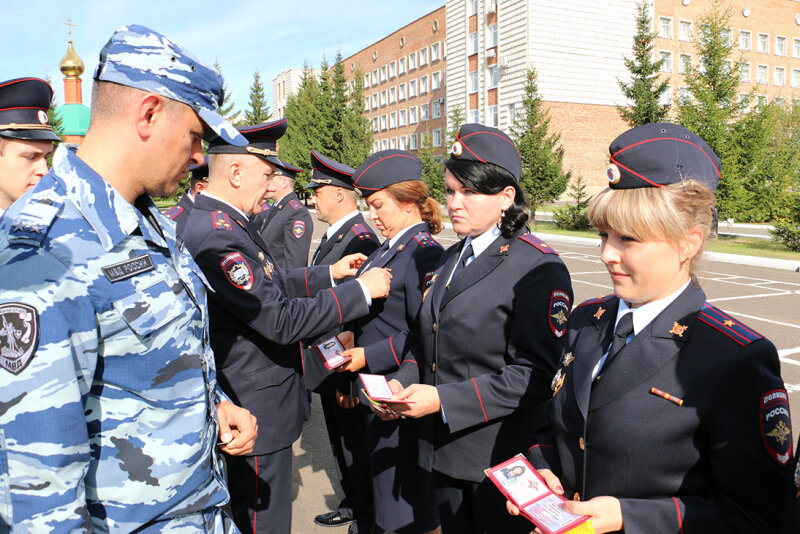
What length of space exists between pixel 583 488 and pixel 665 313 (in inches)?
24.8

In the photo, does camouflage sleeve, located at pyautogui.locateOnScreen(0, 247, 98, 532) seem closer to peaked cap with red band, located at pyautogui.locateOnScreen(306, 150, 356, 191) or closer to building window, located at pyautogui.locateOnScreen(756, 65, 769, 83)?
peaked cap with red band, located at pyautogui.locateOnScreen(306, 150, 356, 191)

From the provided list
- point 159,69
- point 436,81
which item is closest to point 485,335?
point 159,69

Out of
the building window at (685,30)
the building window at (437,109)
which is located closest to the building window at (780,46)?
the building window at (685,30)

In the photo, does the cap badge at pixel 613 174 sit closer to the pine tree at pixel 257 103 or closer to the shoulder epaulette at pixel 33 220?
the shoulder epaulette at pixel 33 220

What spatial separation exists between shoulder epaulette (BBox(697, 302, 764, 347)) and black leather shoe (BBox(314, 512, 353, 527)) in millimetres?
3091

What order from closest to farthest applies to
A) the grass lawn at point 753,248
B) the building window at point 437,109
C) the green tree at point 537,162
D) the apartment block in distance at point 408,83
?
the grass lawn at point 753,248, the green tree at point 537,162, the apartment block in distance at point 408,83, the building window at point 437,109

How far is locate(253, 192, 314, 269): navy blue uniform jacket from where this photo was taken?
693 centimetres

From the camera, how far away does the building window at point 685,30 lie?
41.8 metres

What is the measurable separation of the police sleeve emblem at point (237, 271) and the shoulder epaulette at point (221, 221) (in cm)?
17

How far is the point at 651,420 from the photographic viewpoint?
1.71 meters

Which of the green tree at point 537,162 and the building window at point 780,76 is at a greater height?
the building window at point 780,76

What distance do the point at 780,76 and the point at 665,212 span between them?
5906cm

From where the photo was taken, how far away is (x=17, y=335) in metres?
1.33

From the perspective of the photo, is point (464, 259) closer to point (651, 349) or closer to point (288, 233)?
point (651, 349)
